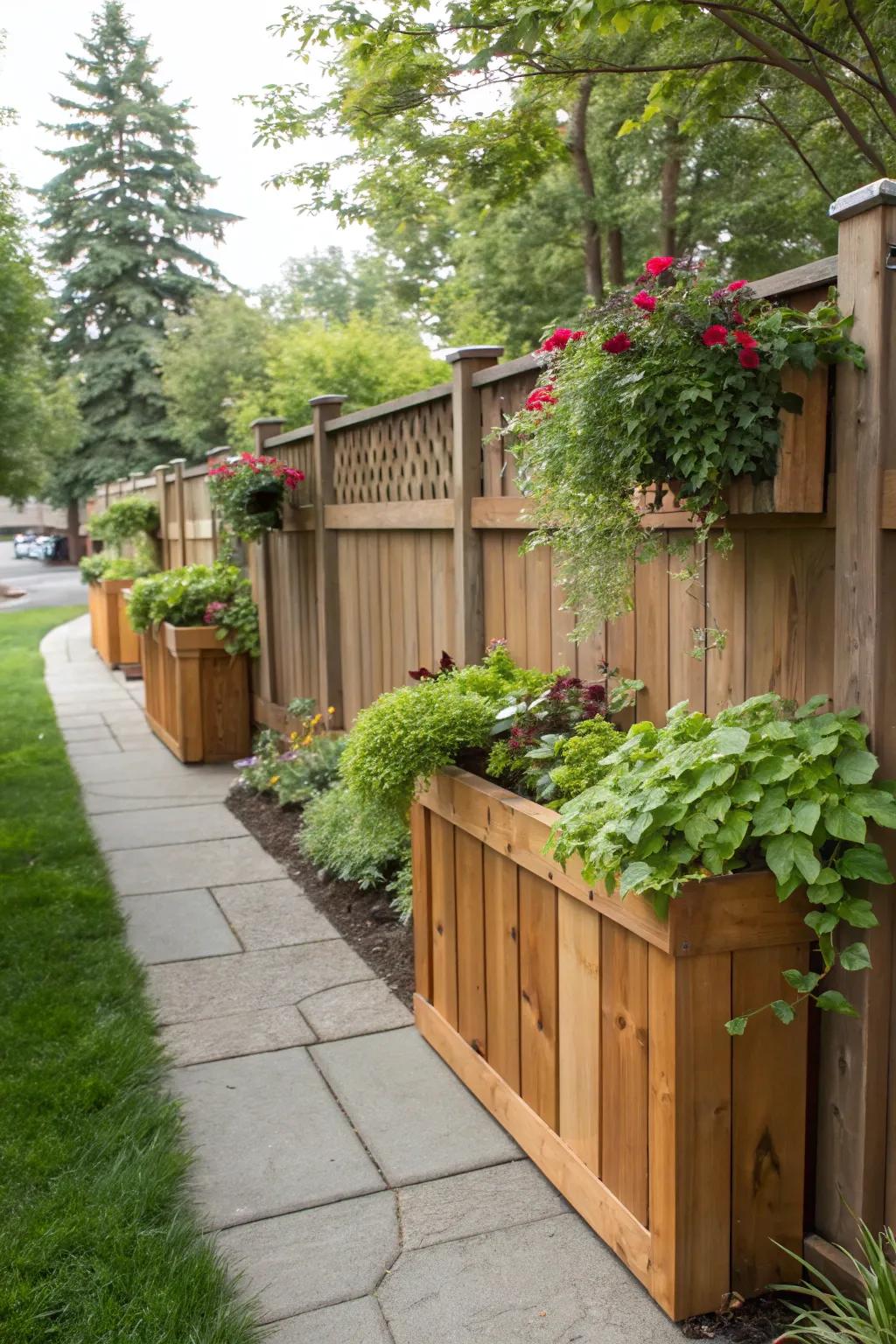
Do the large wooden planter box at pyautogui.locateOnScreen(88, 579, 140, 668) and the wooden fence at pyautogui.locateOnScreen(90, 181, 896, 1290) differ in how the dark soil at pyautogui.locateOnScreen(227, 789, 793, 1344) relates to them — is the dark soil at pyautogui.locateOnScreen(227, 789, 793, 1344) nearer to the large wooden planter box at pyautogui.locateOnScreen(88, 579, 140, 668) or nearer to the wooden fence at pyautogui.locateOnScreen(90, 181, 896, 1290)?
→ the wooden fence at pyautogui.locateOnScreen(90, 181, 896, 1290)

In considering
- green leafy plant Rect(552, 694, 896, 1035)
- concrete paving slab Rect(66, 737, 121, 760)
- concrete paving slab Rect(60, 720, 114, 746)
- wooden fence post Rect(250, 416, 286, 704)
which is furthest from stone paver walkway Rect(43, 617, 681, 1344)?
concrete paving slab Rect(60, 720, 114, 746)

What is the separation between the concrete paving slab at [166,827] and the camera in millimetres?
6121

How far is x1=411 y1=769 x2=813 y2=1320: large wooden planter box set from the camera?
2.28 m

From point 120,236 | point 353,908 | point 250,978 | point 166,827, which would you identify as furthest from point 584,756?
point 120,236

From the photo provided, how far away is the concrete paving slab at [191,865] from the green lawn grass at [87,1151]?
229 mm

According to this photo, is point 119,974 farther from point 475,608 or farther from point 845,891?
point 845,891

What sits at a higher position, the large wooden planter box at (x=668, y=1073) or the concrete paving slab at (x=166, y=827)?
the large wooden planter box at (x=668, y=1073)

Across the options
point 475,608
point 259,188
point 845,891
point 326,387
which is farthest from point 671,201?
point 845,891

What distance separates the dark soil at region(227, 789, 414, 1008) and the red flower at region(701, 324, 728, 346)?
2.52 m

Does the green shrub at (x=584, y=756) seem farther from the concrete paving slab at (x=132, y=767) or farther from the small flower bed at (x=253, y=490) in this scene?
the concrete paving slab at (x=132, y=767)

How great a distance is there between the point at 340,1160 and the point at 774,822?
152cm

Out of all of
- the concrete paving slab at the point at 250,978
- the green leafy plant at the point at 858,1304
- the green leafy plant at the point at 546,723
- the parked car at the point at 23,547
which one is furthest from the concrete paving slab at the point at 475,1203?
the parked car at the point at 23,547

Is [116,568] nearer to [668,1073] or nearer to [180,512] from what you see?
[180,512]

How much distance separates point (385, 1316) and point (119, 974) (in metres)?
2.03
